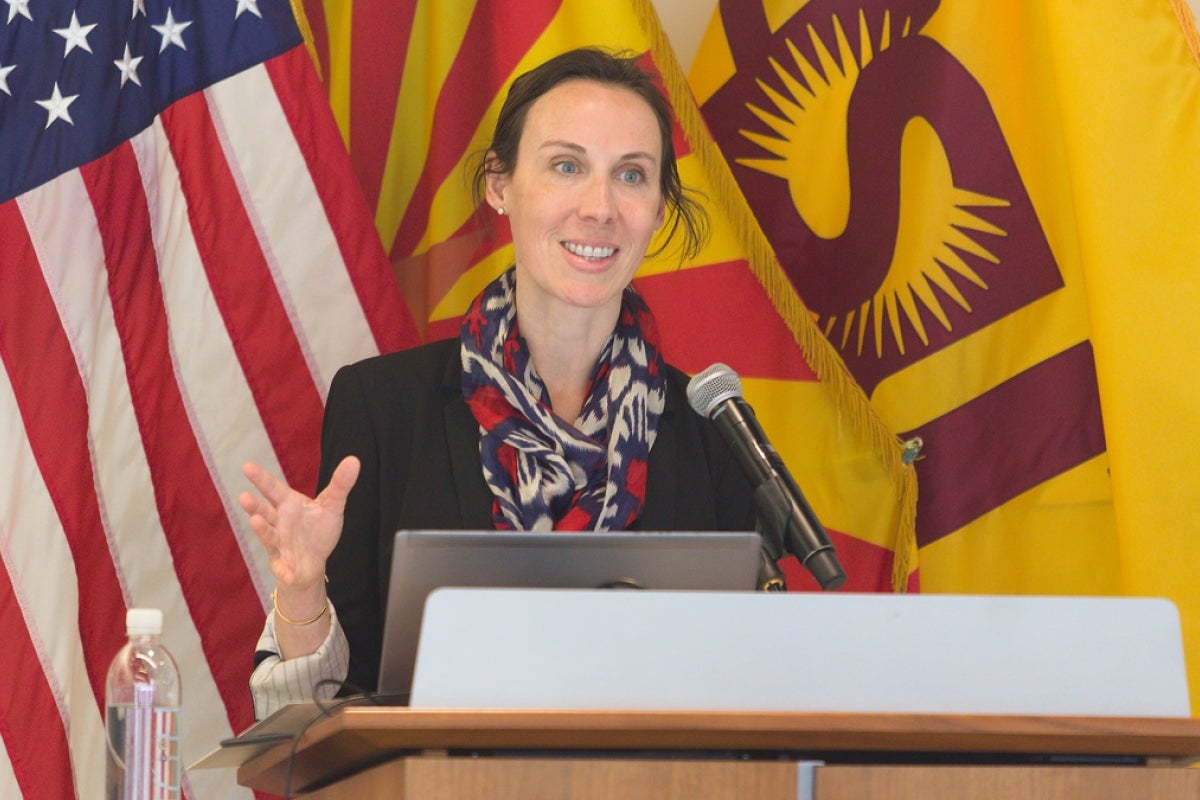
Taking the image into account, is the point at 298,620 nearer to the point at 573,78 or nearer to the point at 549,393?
the point at 549,393

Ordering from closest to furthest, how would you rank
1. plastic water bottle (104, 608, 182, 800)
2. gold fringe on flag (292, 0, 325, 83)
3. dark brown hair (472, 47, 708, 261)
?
plastic water bottle (104, 608, 182, 800) → dark brown hair (472, 47, 708, 261) → gold fringe on flag (292, 0, 325, 83)

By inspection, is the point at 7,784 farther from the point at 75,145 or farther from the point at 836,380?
the point at 836,380

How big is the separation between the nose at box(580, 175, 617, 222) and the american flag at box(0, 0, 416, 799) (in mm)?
492

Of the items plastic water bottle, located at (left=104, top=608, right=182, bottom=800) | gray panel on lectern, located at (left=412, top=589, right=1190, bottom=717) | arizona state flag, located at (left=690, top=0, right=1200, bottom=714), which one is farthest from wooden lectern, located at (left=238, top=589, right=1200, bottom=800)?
arizona state flag, located at (left=690, top=0, right=1200, bottom=714)

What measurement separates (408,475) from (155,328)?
0.56 metres

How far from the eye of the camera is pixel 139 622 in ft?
5.06

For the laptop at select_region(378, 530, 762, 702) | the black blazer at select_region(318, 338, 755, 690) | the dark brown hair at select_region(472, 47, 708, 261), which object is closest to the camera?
the laptop at select_region(378, 530, 762, 702)

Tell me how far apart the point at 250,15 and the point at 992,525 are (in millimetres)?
1648

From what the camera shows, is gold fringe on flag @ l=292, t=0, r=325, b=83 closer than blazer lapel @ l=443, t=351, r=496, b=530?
No

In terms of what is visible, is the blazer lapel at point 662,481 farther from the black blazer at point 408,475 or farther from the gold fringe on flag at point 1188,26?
the gold fringe on flag at point 1188,26

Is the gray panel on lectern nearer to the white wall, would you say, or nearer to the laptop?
the laptop

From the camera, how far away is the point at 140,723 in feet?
5.68

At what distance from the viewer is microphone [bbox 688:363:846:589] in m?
1.42

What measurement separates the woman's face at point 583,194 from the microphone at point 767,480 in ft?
2.33
